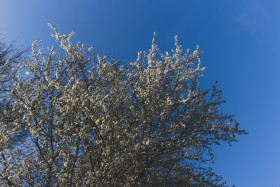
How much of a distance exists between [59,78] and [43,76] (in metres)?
0.49

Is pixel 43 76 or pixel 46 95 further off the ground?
pixel 43 76

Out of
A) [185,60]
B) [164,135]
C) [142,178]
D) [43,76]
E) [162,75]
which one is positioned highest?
[185,60]

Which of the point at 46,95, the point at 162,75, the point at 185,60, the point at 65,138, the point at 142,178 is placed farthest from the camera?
the point at 185,60

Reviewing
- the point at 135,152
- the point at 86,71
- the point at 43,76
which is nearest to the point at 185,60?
the point at 86,71

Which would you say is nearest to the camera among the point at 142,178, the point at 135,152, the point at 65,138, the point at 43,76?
the point at 65,138

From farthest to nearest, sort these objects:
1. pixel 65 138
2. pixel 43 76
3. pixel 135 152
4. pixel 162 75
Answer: pixel 162 75
pixel 43 76
pixel 135 152
pixel 65 138

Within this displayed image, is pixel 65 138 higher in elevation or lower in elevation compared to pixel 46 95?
lower

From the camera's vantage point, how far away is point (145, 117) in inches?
231

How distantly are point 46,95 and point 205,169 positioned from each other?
5252 millimetres

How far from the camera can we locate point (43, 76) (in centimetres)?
686

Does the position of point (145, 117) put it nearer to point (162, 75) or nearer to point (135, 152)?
point (135, 152)

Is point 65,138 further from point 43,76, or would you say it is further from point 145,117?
point 43,76

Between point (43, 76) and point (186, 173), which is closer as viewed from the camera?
point (186, 173)


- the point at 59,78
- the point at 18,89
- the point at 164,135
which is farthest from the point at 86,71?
the point at 164,135
